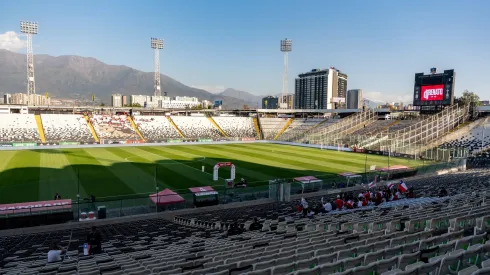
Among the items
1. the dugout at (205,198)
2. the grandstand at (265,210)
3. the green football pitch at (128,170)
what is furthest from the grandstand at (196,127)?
the dugout at (205,198)

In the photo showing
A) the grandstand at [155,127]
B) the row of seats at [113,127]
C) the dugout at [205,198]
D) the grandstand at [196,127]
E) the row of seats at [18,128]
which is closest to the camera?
the dugout at [205,198]

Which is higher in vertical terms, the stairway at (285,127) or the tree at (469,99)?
the tree at (469,99)

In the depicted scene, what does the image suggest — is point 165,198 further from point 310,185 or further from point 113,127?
point 113,127

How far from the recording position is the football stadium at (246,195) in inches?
268

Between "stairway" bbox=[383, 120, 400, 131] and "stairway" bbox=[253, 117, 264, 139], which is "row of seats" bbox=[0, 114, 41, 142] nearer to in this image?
"stairway" bbox=[253, 117, 264, 139]

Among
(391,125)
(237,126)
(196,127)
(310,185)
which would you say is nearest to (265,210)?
(310,185)

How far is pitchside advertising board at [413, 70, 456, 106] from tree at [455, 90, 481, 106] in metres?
8.73

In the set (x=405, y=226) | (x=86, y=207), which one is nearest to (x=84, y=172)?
(x=86, y=207)

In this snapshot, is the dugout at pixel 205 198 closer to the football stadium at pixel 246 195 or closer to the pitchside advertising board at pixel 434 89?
the football stadium at pixel 246 195

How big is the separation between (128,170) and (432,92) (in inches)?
2217

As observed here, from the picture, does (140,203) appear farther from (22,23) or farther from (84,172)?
(22,23)

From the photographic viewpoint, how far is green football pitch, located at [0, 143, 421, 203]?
88.2ft

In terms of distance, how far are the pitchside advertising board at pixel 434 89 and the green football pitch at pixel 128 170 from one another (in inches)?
851

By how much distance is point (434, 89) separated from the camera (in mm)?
59438
